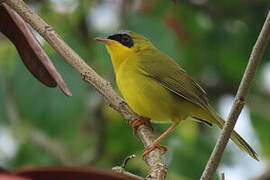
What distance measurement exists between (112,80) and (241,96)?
3122 mm

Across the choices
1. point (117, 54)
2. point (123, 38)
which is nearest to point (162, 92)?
point (117, 54)

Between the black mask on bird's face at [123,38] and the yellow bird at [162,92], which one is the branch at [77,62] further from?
the black mask on bird's face at [123,38]

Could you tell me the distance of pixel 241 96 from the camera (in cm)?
172

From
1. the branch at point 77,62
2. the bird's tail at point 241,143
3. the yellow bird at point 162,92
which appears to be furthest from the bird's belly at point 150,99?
the branch at point 77,62

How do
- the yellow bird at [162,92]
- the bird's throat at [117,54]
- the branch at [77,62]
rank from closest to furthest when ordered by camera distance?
the branch at [77,62]
the yellow bird at [162,92]
the bird's throat at [117,54]

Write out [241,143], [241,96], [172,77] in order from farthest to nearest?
[172,77]
[241,143]
[241,96]

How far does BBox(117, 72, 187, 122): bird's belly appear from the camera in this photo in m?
3.50

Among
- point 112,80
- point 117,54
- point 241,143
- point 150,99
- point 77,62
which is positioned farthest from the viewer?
point 112,80

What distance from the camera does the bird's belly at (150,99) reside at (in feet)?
11.5

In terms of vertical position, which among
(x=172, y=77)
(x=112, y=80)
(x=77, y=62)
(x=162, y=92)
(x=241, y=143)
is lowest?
(x=241, y=143)

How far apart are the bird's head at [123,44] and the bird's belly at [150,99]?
0.42m

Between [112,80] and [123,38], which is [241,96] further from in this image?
[112,80]

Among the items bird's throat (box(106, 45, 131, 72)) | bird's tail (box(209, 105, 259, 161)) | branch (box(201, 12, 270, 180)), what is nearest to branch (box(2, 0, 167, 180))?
branch (box(201, 12, 270, 180))

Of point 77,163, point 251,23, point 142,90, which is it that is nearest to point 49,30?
point 142,90
